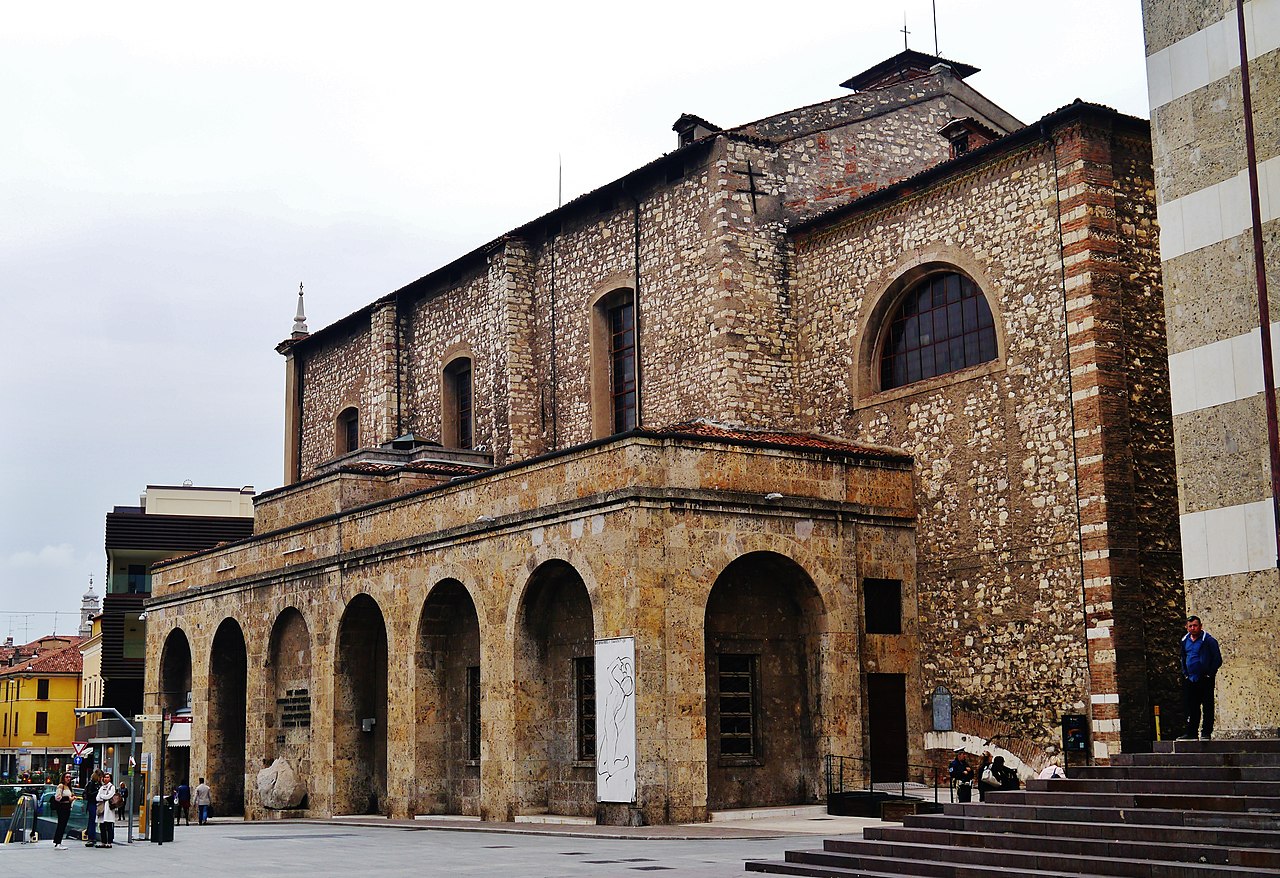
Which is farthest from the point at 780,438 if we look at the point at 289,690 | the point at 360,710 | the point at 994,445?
the point at 289,690

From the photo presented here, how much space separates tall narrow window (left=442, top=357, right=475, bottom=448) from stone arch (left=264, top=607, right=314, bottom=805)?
21.4 ft

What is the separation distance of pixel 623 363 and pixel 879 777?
11376 mm

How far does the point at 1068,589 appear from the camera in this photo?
23078mm

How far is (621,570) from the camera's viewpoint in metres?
23.2

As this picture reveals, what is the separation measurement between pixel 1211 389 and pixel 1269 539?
1896 mm

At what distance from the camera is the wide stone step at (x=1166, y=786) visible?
1390cm

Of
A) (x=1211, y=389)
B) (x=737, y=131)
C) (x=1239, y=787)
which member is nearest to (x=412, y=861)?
(x=1239, y=787)

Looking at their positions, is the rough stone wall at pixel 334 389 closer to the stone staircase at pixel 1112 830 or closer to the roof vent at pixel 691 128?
the roof vent at pixel 691 128

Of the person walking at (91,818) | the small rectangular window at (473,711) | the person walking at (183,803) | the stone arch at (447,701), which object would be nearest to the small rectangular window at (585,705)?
the stone arch at (447,701)

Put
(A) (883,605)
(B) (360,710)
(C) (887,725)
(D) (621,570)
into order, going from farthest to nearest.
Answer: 1. (B) (360,710)
2. (A) (883,605)
3. (C) (887,725)
4. (D) (621,570)

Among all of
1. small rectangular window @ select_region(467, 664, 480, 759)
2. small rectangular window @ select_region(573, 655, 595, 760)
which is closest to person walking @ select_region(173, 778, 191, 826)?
small rectangular window @ select_region(467, 664, 480, 759)

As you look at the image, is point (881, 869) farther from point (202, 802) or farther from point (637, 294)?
point (202, 802)

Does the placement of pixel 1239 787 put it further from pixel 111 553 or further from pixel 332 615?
pixel 111 553

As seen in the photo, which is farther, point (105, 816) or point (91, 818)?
point (91, 818)
